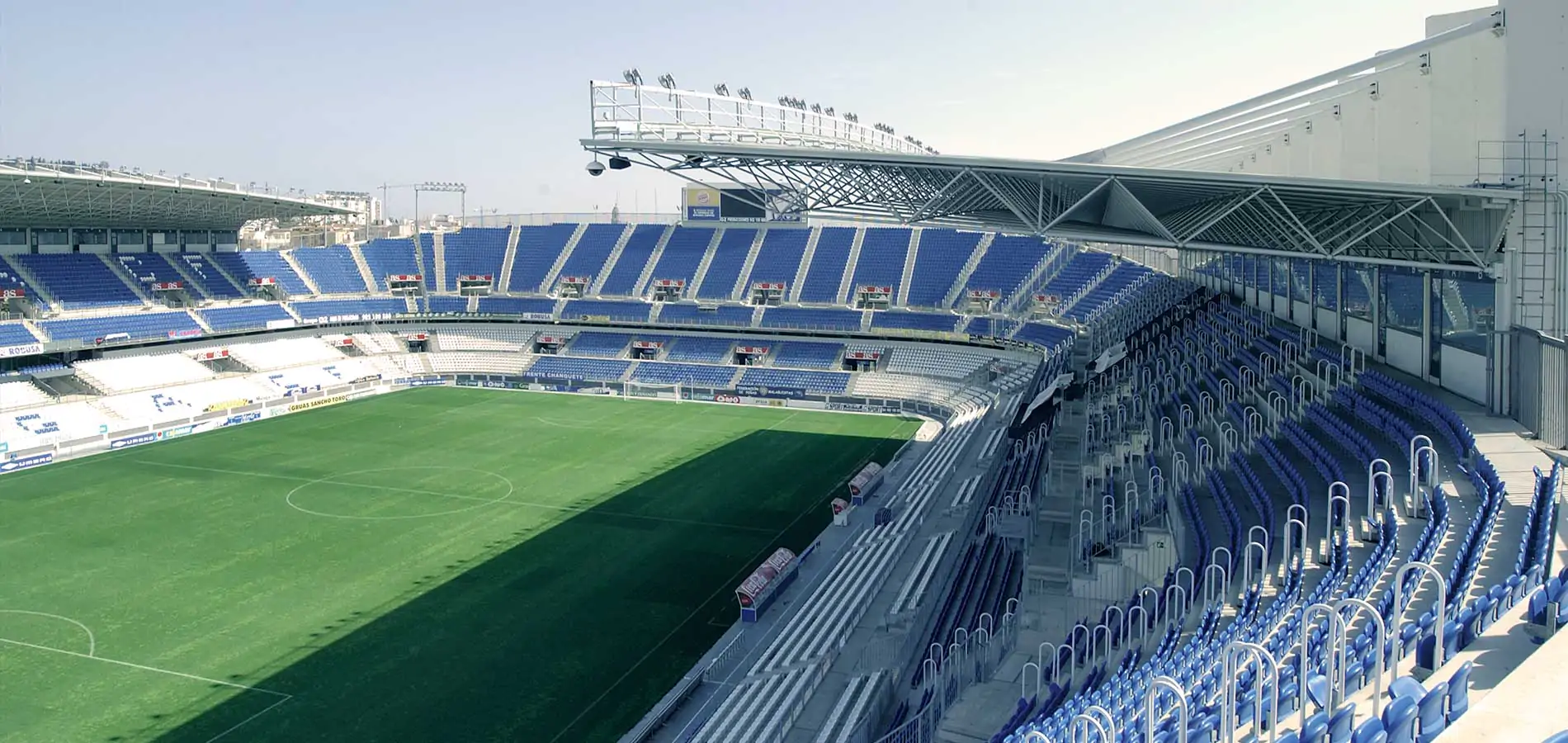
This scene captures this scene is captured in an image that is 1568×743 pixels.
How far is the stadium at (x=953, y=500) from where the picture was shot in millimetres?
11852

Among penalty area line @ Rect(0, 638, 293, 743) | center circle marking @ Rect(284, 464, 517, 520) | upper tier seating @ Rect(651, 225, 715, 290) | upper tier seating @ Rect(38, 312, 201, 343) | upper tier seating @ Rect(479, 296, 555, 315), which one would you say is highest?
upper tier seating @ Rect(651, 225, 715, 290)

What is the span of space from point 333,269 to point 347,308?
12.6 ft

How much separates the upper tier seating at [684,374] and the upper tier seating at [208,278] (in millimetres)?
A: 19276

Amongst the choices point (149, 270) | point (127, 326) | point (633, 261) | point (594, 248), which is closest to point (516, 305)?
point (594, 248)

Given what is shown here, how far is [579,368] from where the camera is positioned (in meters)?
52.8

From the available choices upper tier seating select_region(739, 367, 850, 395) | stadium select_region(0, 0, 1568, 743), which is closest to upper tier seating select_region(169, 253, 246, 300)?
stadium select_region(0, 0, 1568, 743)

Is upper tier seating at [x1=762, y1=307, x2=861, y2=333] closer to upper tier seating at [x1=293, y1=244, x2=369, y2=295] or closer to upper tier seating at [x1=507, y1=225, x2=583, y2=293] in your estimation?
upper tier seating at [x1=507, y1=225, x2=583, y2=293]

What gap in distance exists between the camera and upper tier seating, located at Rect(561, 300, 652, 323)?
5544 cm

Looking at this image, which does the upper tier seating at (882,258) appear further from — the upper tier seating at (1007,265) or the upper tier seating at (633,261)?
the upper tier seating at (633,261)

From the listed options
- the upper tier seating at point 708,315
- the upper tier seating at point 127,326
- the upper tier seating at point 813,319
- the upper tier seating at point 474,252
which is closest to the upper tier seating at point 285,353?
the upper tier seating at point 127,326

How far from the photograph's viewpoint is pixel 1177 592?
12391 mm

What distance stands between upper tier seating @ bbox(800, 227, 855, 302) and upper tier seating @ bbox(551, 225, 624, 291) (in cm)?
1023

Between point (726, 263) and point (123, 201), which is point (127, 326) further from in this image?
point (726, 263)

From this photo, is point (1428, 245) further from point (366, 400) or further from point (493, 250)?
point (493, 250)
